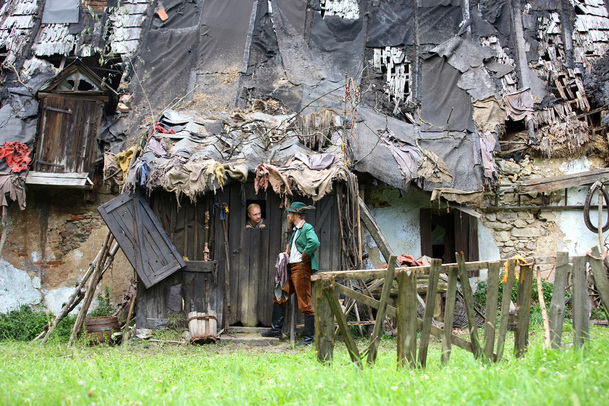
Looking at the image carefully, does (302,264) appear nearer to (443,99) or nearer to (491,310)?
(491,310)

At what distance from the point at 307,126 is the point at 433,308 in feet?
19.8

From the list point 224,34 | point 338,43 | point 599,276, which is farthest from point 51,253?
point 599,276

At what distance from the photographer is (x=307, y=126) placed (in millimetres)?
10062

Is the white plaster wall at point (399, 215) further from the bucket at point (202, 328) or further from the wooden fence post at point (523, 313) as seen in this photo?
the wooden fence post at point (523, 313)

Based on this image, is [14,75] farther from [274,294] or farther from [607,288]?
[607,288]

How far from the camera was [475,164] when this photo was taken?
1010 centimetres

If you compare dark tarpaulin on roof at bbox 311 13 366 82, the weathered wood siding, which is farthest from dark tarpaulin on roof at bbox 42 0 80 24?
dark tarpaulin on roof at bbox 311 13 366 82

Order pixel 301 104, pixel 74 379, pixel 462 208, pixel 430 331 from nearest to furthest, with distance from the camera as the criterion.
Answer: pixel 74 379
pixel 430 331
pixel 462 208
pixel 301 104

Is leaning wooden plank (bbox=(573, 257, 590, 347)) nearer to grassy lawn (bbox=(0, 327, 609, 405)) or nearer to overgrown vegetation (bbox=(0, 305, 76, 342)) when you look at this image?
grassy lawn (bbox=(0, 327, 609, 405))

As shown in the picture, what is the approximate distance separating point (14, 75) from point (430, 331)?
35.4 ft

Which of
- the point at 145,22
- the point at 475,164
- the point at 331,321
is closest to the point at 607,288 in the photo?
the point at 331,321

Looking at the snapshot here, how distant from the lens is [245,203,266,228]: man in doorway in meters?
8.49

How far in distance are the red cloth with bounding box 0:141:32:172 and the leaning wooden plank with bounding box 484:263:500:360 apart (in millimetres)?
8896

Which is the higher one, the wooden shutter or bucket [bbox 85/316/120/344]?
the wooden shutter
